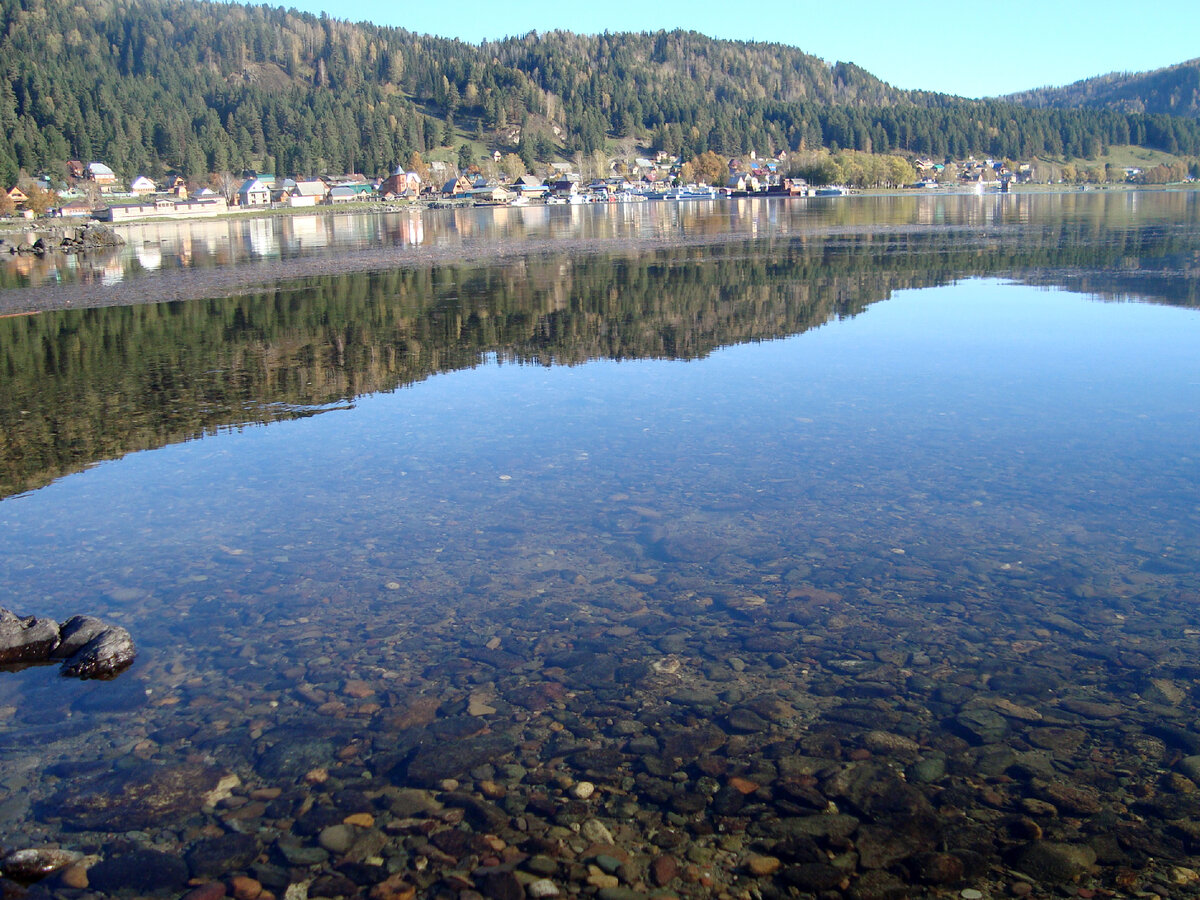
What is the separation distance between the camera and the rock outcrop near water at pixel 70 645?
6.25 meters

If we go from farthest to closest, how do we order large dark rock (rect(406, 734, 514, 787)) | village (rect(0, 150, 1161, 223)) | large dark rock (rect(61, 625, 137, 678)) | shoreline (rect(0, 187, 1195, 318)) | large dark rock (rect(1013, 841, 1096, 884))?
village (rect(0, 150, 1161, 223)) → shoreline (rect(0, 187, 1195, 318)) → large dark rock (rect(61, 625, 137, 678)) → large dark rock (rect(406, 734, 514, 787)) → large dark rock (rect(1013, 841, 1096, 884))

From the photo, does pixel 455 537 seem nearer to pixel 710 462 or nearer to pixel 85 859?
pixel 710 462

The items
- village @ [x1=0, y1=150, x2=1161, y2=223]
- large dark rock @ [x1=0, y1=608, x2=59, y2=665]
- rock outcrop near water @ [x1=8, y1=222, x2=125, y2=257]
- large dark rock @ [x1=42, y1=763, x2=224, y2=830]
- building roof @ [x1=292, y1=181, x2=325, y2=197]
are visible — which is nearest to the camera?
large dark rock @ [x1=42, y1=763, x2=224, y2=830]

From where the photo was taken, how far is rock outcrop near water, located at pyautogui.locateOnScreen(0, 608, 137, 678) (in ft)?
20.5

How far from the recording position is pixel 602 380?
591 inches

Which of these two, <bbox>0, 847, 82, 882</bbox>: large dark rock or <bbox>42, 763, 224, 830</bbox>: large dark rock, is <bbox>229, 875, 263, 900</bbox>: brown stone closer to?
<bbox>42, 763, 224, 830</bbox>: large dark rock

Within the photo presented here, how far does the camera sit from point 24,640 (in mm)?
6434

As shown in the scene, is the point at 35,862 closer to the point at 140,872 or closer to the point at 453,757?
the point at 140,872

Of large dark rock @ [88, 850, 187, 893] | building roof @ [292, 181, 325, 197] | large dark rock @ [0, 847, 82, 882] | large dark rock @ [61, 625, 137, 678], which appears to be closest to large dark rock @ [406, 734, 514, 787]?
large dark rock @ [88, 850, 187, 893]

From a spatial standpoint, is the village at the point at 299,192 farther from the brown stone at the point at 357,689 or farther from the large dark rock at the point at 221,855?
the large dark rock at the point at 221,855

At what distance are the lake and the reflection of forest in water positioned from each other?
241mm

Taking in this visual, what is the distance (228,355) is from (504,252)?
26.9 m

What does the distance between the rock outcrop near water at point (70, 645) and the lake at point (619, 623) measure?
0.48 feet

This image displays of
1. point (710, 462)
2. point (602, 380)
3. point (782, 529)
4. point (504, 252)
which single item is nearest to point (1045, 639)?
point (782, 529)
